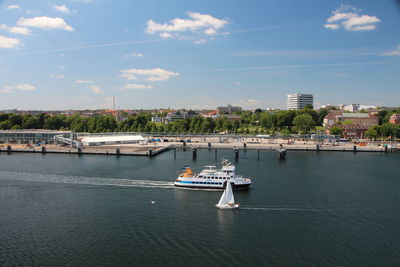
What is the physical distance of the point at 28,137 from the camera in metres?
55.7

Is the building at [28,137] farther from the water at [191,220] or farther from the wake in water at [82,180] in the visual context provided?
the wake in water at [82,180]

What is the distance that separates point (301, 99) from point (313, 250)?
147m

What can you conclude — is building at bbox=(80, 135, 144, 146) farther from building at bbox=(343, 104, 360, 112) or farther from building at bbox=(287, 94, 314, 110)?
building at bbox=(343, 104, 360, 112)

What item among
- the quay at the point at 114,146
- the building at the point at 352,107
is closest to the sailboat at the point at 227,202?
the quay at the point at 114,146

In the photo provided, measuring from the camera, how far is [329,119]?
9331 cm

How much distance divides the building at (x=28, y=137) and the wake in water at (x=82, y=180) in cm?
2555

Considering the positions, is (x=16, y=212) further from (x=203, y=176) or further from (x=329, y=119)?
(x=329, y=119)

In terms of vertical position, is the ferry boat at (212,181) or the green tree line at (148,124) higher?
the green tree line at (148,124)

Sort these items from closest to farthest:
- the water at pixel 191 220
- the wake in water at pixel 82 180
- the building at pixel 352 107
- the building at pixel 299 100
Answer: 1. the water at pixel 191 220
2. the wake in water at pixel 82 180
3. the building at pixel 299 100
4. the building at pixel 352 107

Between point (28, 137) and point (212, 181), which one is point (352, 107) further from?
point (212, 181)

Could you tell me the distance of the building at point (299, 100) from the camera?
154 meters

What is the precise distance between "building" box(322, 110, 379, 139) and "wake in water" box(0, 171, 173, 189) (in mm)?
54734

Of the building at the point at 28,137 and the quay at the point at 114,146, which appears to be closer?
the quay at the point at 114,146

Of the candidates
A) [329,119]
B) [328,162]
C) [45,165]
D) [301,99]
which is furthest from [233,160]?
[301,99]
